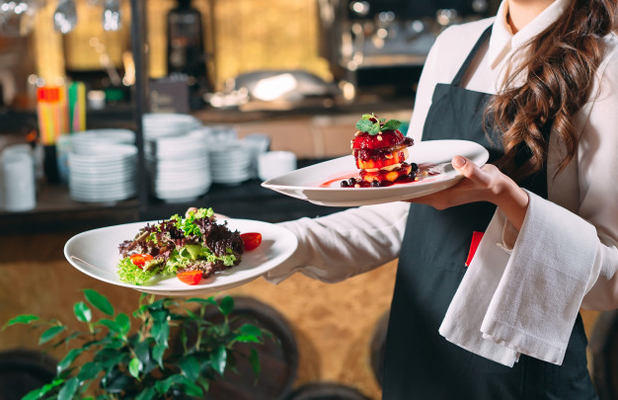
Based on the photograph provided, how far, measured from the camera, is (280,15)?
6.13 meters

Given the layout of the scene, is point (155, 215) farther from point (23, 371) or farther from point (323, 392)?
point (323, 392)

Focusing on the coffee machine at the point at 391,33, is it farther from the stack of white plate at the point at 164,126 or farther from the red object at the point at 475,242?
the red object at the point at 475,242

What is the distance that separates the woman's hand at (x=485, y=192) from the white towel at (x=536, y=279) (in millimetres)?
25

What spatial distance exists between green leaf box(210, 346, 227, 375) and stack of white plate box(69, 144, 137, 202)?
0.68 m

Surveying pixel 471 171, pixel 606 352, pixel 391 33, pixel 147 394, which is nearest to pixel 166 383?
pixel 147 394

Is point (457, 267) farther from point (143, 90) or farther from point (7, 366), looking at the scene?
point (7, 366)

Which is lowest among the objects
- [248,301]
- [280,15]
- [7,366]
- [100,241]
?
[7,366]

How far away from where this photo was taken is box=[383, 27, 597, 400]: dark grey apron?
A: 141 centimetres

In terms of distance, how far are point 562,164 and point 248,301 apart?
147 cm

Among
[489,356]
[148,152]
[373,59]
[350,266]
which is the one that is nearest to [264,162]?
[148,152]

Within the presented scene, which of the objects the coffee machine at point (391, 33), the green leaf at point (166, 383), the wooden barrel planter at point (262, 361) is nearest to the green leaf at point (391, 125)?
the green leaf at point (166, 383)

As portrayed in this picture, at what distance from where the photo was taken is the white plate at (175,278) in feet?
3.62

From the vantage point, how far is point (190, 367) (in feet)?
6.43

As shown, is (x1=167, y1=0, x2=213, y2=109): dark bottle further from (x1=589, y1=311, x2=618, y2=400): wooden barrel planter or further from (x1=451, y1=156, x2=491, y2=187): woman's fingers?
(x1=451, y1=156, x2=491, y2=187): woman's fingers
